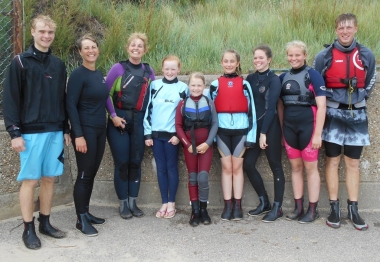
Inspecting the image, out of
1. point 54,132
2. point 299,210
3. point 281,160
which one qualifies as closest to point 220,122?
point 281,160

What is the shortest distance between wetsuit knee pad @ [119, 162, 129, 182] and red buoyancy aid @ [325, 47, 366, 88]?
2.48 m

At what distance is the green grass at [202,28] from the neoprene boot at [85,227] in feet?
8.01

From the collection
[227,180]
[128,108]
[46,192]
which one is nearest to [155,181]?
[227,180]

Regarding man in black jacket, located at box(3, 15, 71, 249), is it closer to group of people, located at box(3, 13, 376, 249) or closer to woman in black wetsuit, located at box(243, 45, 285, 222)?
group of people, located at box(3, 13, 376, 249)

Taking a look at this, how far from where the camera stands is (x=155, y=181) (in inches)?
215

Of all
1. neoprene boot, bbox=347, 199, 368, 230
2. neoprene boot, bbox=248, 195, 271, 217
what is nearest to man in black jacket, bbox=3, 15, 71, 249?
neoprene boot, bbox=248, 195, 271, 217

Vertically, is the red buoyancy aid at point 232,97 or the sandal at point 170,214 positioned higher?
the red buoyancy aid at point 232,97

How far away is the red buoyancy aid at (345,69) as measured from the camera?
4.59m

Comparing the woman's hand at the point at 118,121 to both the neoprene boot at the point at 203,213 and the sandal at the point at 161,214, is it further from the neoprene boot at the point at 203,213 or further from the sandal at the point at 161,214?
the neoprene boot at the point at 203,213

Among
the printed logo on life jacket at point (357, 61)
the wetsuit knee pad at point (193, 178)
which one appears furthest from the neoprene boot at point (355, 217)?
the wetsuit knee pad at point (193, 178)

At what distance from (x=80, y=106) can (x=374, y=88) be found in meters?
3.32

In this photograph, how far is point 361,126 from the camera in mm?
4668

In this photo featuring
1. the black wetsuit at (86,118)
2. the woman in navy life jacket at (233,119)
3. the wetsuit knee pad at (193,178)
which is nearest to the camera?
the black wetsuit at (86,118)

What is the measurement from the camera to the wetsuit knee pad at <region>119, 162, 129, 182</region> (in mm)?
5000
